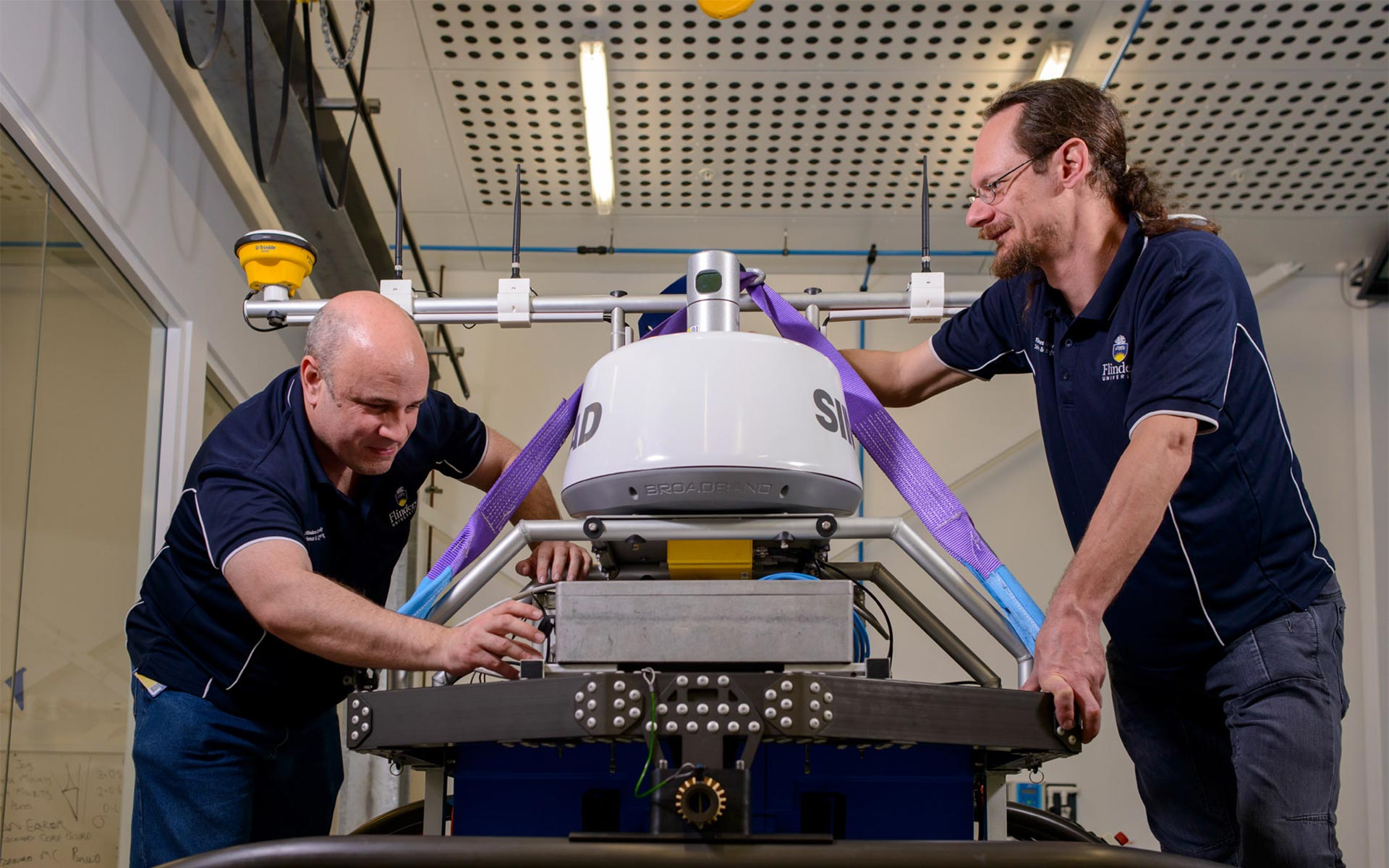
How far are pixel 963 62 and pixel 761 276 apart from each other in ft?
5.85

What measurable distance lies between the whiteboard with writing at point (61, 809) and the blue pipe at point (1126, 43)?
276cm

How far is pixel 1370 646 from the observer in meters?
3.91

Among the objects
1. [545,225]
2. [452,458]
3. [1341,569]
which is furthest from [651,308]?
[1341,569]

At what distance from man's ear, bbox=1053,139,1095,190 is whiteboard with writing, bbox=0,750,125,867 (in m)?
2.04

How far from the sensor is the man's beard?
158cm

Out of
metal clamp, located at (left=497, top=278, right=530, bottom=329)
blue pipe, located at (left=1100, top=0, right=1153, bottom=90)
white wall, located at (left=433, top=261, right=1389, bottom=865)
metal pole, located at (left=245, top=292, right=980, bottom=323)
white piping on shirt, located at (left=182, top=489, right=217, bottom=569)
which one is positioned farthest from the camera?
white wall, located at (left=433, top=261, right=1389, bottom=865)

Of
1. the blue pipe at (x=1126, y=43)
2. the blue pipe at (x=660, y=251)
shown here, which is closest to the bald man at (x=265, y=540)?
the blue pipe at (x=1126, y=43)

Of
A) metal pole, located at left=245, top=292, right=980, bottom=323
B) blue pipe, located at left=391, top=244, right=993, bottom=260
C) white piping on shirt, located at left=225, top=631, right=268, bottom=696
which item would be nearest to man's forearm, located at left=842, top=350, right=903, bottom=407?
metal pole, located at left=245, top=292, right=980, bottom=323

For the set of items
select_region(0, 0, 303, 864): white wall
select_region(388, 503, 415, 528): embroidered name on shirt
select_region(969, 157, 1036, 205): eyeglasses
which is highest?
select_region(0, 0, 303, 864): white wall

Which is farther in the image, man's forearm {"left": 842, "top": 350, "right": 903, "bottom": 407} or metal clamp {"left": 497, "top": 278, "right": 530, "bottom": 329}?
metal clamp {"left": 497, "top": 278, "right": 530, "bottom": 329}

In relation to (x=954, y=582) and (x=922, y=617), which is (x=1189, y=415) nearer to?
(x=954, y=582)

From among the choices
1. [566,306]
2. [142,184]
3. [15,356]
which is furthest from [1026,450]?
[15,356]

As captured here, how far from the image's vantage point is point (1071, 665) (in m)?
1.11

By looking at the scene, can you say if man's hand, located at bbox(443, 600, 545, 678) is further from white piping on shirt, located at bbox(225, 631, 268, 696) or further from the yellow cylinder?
the yellow cylinder
